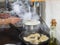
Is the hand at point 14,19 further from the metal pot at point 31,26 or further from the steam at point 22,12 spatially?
the metal pot at point 31,26

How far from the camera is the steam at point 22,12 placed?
1.26 metres

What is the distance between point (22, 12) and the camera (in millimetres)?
1384

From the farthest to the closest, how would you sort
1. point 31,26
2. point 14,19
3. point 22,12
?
1. point 22,12
2. point 14,19
3. point 31,26

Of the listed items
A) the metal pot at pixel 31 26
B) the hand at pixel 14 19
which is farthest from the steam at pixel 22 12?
the metal pot at pixel 31 26

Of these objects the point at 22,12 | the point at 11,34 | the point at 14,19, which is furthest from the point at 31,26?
the point at 22,12

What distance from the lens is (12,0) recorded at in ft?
5.05

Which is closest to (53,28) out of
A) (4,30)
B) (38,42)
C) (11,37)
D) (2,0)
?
(38,42)

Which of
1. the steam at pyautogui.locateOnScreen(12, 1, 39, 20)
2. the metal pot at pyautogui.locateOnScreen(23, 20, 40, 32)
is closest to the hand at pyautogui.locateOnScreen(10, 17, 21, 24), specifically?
the steam at pyautogui.locateOnScreen(12, 1, 39, 20)

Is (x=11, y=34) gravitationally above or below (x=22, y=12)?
below

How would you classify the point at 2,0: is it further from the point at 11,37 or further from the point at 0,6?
the point at 11,37

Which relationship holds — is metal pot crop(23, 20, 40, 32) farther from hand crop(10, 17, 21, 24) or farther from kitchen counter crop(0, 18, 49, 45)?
hand crop(10, 17, 21, 24)

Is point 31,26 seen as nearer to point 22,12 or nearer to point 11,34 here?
point 11,34

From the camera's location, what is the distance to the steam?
4.12 feet

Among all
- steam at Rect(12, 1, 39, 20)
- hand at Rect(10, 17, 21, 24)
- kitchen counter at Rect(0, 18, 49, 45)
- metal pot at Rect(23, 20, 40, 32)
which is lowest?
kitchen counter at Rect(0, 18, 49, 45)
